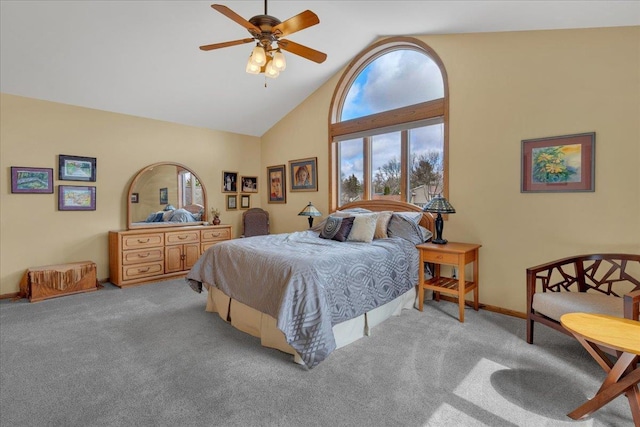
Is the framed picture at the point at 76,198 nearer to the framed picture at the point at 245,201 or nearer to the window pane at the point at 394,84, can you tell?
the framed picture at the point at 245,201

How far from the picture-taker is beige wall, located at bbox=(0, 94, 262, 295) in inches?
151

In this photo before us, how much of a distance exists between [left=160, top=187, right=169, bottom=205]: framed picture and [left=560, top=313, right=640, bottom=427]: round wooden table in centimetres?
527

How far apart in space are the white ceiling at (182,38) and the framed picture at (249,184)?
1.62 metres

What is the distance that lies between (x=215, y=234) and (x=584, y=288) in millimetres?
4906

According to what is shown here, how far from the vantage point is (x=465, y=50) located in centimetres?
352

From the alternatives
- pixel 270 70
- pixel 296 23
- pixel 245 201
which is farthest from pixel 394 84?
pixel 245 201

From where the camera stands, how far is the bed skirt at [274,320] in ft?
8.23

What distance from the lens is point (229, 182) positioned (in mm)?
5930

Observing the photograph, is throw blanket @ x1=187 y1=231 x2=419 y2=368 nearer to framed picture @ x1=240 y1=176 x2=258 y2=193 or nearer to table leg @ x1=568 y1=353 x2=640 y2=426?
table leg @ x1=568 y1=353 x2=640 y2=426

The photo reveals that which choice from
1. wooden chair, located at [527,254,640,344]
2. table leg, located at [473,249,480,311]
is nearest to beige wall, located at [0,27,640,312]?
table leg, located at [473,249,480,311]

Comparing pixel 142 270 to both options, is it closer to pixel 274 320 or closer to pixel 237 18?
pixel 274 320

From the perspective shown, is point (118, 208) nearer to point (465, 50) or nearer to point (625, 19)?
point (465, 50)

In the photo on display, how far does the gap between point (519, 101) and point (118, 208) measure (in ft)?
18.1

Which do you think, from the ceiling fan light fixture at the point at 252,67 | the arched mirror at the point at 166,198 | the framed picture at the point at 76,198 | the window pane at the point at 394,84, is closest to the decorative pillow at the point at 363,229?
the window pane at the point at 394,84
